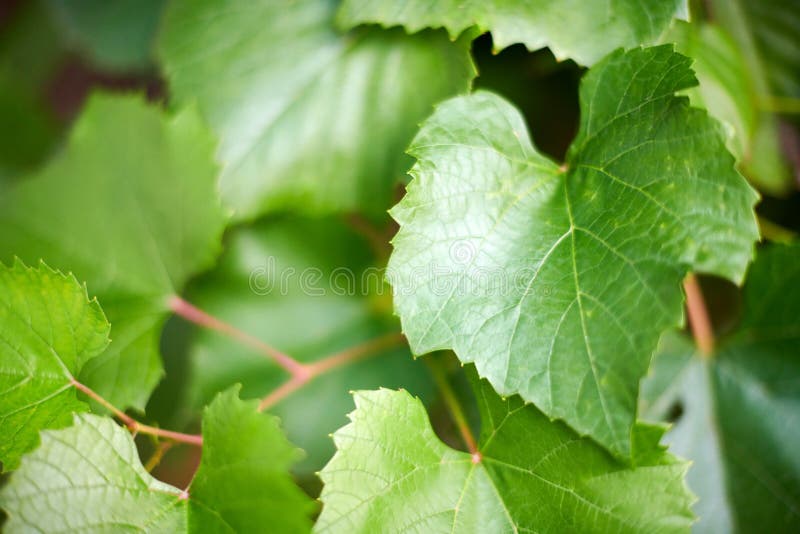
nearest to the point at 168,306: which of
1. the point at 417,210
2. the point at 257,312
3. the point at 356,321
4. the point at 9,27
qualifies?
the point at 257,312

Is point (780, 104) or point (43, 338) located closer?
point (43, 338)

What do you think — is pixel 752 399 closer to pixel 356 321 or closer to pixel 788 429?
pixel 788 429

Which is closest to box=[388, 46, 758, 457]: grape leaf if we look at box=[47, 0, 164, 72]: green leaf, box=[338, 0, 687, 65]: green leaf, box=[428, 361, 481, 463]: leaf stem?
box=[338, 0, 687, 65]: green leaf

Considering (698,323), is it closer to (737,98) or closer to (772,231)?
(772,231)

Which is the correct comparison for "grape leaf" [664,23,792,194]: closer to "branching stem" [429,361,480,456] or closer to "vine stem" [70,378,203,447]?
"branching stem" [429,361,480,456]

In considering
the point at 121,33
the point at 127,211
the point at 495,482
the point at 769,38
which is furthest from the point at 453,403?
the point at 121,33

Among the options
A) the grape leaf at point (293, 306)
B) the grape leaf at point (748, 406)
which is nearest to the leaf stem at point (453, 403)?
the grape leaf at point (293, 306)
